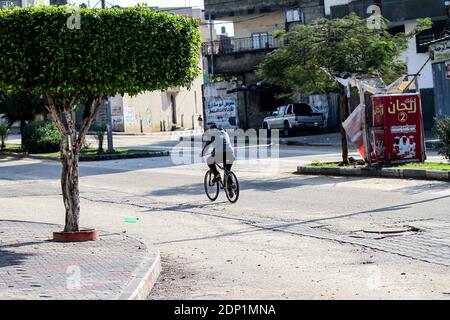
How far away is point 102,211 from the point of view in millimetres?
17688

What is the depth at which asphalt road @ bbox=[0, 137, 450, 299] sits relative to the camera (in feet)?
30.5

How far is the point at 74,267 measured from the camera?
400 inches

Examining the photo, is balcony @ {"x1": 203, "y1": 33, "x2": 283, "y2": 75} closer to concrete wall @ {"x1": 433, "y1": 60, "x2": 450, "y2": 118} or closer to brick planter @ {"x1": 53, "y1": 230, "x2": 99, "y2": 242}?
concrete wall @ {"x1": 433, "y1": 60, "x2": 450, "y2": 118}

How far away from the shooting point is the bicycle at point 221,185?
1773cm

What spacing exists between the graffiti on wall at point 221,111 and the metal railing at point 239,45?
3.16m

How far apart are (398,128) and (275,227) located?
29.0 ft

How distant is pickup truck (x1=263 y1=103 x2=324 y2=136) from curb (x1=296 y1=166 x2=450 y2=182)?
20145 millimetres

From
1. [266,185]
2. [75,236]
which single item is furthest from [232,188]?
[75,236]

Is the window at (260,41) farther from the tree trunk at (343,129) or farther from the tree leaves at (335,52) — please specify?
the tree trunk at (343,129)

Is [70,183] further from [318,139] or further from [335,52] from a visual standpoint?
[318,139]
